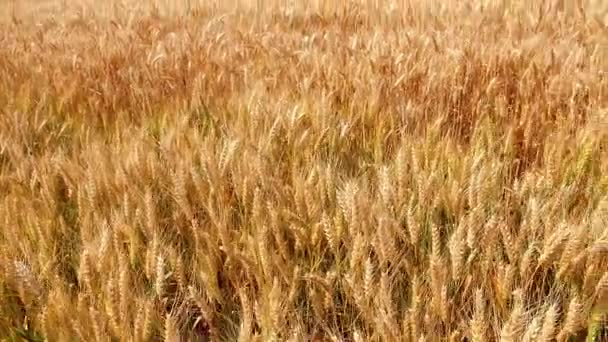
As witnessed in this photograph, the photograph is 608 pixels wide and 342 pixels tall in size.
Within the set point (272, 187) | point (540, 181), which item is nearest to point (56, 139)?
point (272, 187)

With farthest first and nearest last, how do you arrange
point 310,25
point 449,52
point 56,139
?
point 310,25 < point 449,52 < point 56,139

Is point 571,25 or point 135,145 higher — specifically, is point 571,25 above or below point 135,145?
above

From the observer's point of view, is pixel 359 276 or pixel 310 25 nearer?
pixel 359 276

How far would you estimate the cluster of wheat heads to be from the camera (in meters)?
0.84

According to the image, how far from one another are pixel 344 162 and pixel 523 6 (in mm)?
2451

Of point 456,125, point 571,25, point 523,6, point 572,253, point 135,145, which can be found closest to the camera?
point 572,253

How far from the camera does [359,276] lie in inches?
35.0

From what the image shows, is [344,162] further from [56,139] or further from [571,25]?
[571,25]

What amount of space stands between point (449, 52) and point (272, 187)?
3.99ft

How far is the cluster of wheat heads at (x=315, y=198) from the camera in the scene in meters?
0.84

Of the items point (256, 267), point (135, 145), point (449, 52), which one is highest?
point (449, 52)

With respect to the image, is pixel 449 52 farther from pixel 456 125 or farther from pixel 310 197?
pixel 310 197

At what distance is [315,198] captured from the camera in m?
1.07

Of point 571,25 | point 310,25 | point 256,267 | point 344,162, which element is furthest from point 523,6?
point 256,267
